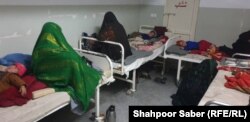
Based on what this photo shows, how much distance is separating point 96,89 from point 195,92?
3.38 ft

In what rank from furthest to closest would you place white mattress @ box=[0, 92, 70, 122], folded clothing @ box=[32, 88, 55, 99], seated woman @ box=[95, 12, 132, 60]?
Answer: seated woman @ box=[95, 12, 132, 60], folded clothing @ box=[32, 88, 55, 99], white mattress @ box=[0, 92, 70, 122]

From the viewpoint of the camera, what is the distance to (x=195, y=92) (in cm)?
221

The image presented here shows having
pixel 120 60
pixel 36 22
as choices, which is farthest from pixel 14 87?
pixel 120 60

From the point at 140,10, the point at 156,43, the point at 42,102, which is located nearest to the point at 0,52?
the point at 42,102

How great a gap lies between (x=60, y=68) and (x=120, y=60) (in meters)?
1.10

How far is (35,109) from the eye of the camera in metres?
1.71

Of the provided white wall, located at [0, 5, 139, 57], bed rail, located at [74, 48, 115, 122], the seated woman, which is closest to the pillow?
the seated woman

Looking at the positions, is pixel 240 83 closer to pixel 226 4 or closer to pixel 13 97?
pixel 13 97

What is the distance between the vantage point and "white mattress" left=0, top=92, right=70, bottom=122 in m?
1.59

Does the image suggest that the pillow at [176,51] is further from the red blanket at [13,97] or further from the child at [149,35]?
the red blanket at [13,97]

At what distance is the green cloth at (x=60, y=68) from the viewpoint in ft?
6.89

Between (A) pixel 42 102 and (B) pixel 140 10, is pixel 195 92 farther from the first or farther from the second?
(B) pixel 140 10

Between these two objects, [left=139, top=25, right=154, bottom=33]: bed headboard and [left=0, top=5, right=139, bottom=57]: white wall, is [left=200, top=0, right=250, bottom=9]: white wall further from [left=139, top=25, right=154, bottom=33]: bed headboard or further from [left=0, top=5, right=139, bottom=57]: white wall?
[left=0, top=5, right=139, bottom=57]: white wall

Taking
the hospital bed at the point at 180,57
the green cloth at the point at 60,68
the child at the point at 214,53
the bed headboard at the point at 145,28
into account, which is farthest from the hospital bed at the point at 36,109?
the bed headboard at the point at 145,28
